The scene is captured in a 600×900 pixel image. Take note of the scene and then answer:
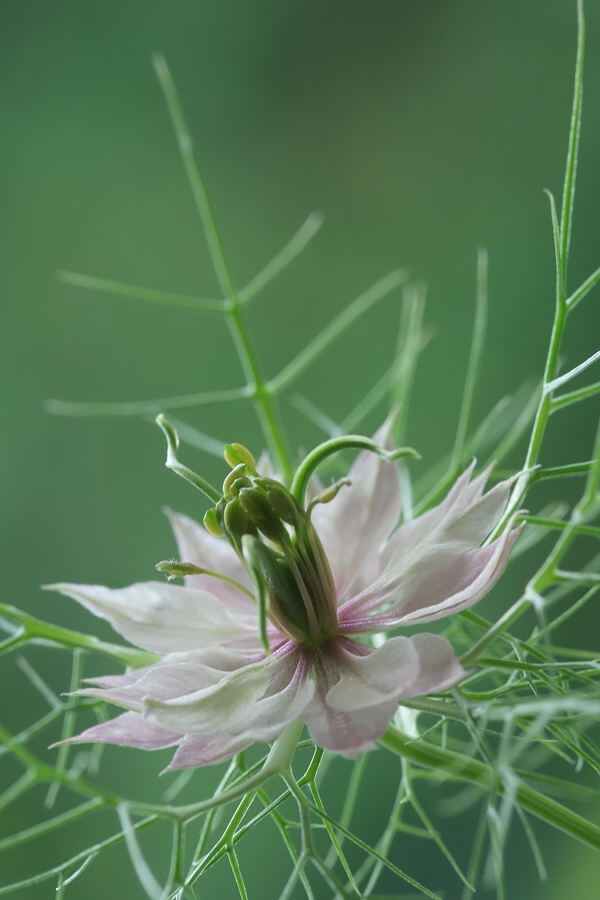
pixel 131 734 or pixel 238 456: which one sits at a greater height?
pixel 238 456

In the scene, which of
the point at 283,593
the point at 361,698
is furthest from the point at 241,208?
the point at 361,698

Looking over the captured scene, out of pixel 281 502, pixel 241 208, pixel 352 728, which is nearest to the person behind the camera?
pixel 352 728

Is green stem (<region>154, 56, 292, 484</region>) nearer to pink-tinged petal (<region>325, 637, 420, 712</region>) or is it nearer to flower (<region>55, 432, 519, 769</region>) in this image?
flower (<region>55, 432, 519, 769</region>)

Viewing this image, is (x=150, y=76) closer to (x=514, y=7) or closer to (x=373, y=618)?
(x=514, y=7)

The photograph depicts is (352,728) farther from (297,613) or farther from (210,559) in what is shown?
(210,559)

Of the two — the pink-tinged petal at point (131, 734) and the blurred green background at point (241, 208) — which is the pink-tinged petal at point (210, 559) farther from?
the blurred green background at point (241, 208)

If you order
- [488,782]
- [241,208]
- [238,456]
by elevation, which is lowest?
[488,782]

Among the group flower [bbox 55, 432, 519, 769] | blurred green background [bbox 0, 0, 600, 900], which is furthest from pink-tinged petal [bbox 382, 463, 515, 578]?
blurred green background [bbox 0, 0, 600, 900]
